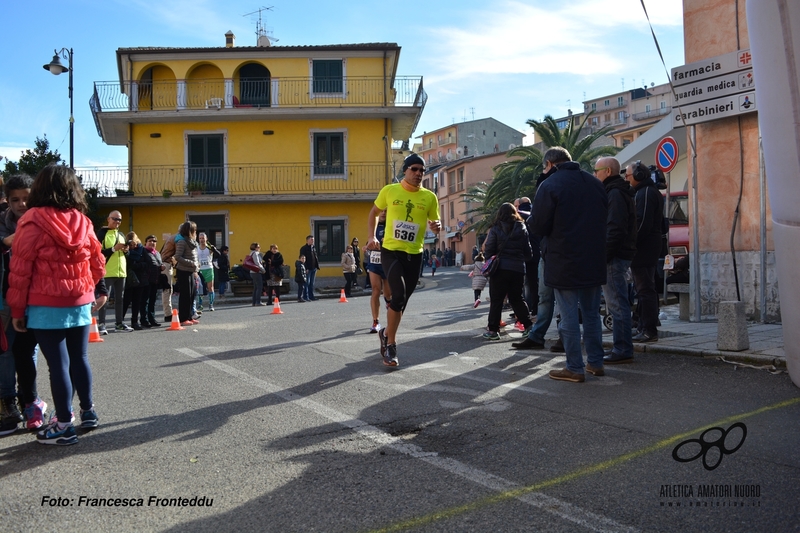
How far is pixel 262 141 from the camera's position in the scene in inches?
1277

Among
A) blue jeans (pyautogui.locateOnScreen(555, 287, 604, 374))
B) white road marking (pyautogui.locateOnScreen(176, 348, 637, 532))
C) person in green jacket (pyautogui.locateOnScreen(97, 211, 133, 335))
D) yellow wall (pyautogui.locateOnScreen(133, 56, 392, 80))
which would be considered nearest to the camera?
white road marking (pyautogui.locateOnScreen(176, 348, 637, 532))

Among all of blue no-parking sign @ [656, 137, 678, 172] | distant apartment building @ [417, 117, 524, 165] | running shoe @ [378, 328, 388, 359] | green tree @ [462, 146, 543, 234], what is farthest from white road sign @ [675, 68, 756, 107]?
distant apartment building @ [417, 117, 524, 165]

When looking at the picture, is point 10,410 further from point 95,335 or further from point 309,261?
point 309,261

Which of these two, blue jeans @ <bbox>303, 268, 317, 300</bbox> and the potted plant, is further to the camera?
the potted plant

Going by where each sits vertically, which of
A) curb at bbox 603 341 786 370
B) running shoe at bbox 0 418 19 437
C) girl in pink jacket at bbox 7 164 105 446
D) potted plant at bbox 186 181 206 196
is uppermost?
potted plant at bbox 186 181 206 196

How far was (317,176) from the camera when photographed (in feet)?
106

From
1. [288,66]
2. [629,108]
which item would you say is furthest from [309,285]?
[629,108]

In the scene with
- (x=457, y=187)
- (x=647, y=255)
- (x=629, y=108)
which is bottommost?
(x=647, y=255)

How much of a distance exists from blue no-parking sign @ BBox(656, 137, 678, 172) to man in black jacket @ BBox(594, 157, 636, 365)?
463 centimetres

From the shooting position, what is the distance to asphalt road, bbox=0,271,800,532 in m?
3.25

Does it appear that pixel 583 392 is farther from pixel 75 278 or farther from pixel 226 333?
pixel 226 333

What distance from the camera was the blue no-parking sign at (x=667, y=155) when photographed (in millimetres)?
11484

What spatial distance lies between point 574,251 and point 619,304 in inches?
49.7

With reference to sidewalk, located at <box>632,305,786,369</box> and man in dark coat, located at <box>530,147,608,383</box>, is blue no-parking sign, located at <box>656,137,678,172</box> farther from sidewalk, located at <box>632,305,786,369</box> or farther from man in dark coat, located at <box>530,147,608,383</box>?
man in dark coat, located at <box>530,147,608,383</box>
